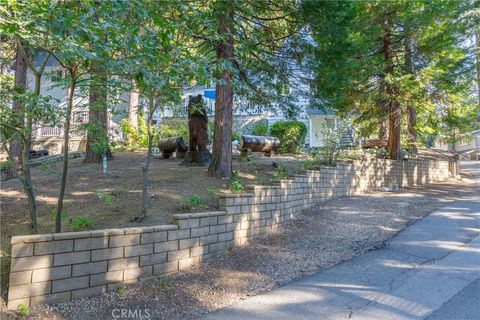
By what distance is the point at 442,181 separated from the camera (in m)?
15.2

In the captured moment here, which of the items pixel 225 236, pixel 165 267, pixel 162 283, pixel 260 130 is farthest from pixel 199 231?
pixel 260 130

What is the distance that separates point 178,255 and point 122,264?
78 centimetres

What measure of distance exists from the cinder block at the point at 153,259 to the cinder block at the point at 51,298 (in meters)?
0.85

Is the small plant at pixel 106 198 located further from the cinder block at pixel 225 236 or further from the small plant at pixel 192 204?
the cinder block at pixel 225 236

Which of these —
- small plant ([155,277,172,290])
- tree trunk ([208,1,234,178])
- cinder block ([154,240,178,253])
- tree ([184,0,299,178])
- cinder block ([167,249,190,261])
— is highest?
tree ([184,0,299,178])

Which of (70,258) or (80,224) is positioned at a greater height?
(80,224)

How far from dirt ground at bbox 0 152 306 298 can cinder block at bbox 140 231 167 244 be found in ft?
1.71

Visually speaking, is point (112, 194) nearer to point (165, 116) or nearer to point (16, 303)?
point (16, 303)

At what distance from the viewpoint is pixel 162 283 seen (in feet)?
13.9

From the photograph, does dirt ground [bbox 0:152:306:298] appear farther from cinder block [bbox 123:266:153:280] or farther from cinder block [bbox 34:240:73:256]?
cinder block [bbox 123:266:153:280]

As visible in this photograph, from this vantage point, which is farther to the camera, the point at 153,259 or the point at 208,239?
the point at 208,239

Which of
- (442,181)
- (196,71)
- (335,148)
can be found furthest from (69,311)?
(442,181)

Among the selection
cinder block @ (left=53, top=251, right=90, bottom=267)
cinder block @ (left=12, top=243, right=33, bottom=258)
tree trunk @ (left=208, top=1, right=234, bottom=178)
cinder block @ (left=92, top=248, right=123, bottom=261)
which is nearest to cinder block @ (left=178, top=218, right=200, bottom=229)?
cinder block @ (left=92, top=248, right=123, bottom=261)

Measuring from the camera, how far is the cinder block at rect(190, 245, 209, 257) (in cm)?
484
